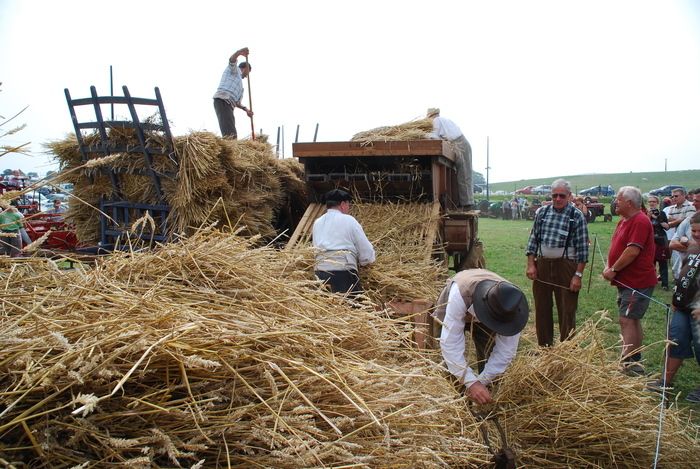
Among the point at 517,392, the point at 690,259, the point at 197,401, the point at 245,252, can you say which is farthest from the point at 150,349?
the point at 690,259

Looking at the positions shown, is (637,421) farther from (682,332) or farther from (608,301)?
(608,301)

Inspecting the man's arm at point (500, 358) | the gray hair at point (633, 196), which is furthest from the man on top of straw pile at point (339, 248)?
the gray hair at point (633, 196)

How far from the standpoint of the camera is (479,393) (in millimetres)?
2957

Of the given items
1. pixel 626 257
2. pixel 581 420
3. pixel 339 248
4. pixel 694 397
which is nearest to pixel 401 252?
pixel 339 248

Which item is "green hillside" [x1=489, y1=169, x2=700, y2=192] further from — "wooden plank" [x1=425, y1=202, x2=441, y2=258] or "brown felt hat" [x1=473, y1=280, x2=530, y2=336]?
"brown felt hat" [x1=473, y1=280, x2=530, y2=336]

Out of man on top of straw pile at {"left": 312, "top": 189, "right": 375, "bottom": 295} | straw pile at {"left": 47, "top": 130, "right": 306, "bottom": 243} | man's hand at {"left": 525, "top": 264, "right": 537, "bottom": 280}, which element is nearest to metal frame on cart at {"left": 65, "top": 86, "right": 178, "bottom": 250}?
straw pile at {"left": 47, "top": 130, "right": 306, "bottom": 243}

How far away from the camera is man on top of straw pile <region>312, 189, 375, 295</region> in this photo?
4094 millimetres

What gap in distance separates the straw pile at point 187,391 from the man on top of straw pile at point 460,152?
182 inches

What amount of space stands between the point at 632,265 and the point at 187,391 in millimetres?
4722

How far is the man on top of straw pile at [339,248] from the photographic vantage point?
13.4 ft

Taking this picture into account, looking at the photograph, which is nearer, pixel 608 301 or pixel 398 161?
pixel 398 161

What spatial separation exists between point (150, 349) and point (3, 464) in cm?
38

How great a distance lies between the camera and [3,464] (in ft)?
3.84

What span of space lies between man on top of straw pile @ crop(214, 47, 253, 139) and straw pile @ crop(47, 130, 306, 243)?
1.53 m
